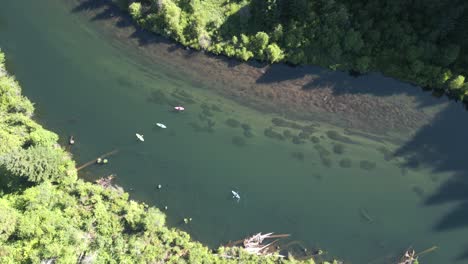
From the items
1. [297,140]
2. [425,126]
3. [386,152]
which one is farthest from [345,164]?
[425,126]

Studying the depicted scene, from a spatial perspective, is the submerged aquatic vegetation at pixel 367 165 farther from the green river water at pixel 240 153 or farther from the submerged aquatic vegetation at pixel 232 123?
the submerged aquatic vegetation at pixel 232 123

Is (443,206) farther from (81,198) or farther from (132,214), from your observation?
(81,198)

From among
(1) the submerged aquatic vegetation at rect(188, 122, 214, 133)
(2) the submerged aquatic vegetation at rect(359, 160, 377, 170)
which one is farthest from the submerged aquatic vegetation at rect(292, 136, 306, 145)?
(1) the submerged aquatic vegetation at rect(188, 122, 214, 133)

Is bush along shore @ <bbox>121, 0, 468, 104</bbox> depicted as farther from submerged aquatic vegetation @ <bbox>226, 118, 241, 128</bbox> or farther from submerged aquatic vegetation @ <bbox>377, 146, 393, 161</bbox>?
submerged aquatic vegetation @ <bbox>377, 146, 393, 161</bbox>

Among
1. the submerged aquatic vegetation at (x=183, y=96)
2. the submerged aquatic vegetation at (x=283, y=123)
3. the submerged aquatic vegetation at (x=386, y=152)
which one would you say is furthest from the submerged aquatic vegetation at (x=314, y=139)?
the submerged aquatic vegetation at (x=183, y=96)

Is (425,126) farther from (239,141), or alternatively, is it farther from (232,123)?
(232,123)

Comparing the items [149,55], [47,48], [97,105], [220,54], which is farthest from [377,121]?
[47,48]
